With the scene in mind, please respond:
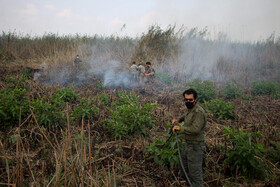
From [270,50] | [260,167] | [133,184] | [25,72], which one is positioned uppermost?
[270,50]

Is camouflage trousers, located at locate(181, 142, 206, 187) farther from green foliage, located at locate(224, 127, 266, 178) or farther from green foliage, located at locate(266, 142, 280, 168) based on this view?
green foliage, located at locate(266, 142, 280, 168)

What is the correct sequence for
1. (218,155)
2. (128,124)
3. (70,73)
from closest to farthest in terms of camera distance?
1. (218,155)
2. (128,124)
3. (70,73)

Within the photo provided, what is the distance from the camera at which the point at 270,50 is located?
13922 mm

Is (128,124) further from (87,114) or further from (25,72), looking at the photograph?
(25,72)

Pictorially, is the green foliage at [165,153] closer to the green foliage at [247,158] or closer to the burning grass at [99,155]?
the burning grass at [99,155]

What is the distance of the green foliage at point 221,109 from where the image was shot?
5469mm

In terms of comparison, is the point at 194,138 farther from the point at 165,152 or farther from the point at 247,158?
the point at 247,158

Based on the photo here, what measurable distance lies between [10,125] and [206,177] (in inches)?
162

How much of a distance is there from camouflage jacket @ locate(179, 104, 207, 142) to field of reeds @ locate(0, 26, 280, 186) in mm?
392

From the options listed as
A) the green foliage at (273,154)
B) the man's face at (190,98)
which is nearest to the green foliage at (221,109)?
the green foliage at (273,154)

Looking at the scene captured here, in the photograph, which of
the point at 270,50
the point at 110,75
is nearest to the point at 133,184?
the point at 110,75

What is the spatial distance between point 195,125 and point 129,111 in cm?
189

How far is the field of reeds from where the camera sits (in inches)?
113

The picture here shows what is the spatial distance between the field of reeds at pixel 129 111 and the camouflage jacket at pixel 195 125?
392mm
